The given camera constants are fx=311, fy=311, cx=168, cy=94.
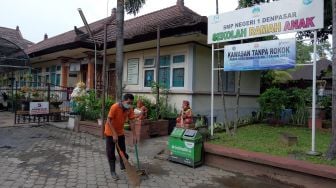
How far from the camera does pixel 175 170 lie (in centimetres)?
658

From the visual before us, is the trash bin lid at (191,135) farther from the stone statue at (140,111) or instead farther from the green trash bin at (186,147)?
the stone statue at (140,111)

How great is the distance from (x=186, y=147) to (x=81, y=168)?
2.27 meters

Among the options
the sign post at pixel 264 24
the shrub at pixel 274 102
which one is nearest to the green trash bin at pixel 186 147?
the sign post at pixel 264 24

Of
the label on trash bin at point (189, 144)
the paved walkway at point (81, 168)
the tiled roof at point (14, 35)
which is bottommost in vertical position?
the paved walkway at point (81, 168)

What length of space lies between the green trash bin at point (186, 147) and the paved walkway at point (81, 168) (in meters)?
0.17

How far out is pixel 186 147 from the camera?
683 centimetres

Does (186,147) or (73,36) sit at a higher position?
(73,36)

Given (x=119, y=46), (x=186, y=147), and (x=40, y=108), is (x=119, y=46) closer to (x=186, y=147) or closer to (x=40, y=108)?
(x=186, y=147)

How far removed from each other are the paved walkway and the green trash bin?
0.17m

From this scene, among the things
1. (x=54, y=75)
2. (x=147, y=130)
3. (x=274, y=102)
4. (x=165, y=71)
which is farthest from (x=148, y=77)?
(x=54, y=75)

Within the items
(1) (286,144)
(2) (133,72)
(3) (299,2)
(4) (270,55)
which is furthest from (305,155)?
(2) (133,72)

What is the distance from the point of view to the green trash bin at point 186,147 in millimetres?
6727

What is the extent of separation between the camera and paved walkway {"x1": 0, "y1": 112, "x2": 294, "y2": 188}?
18.5 ft

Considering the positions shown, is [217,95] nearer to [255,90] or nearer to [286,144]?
[255,90]
